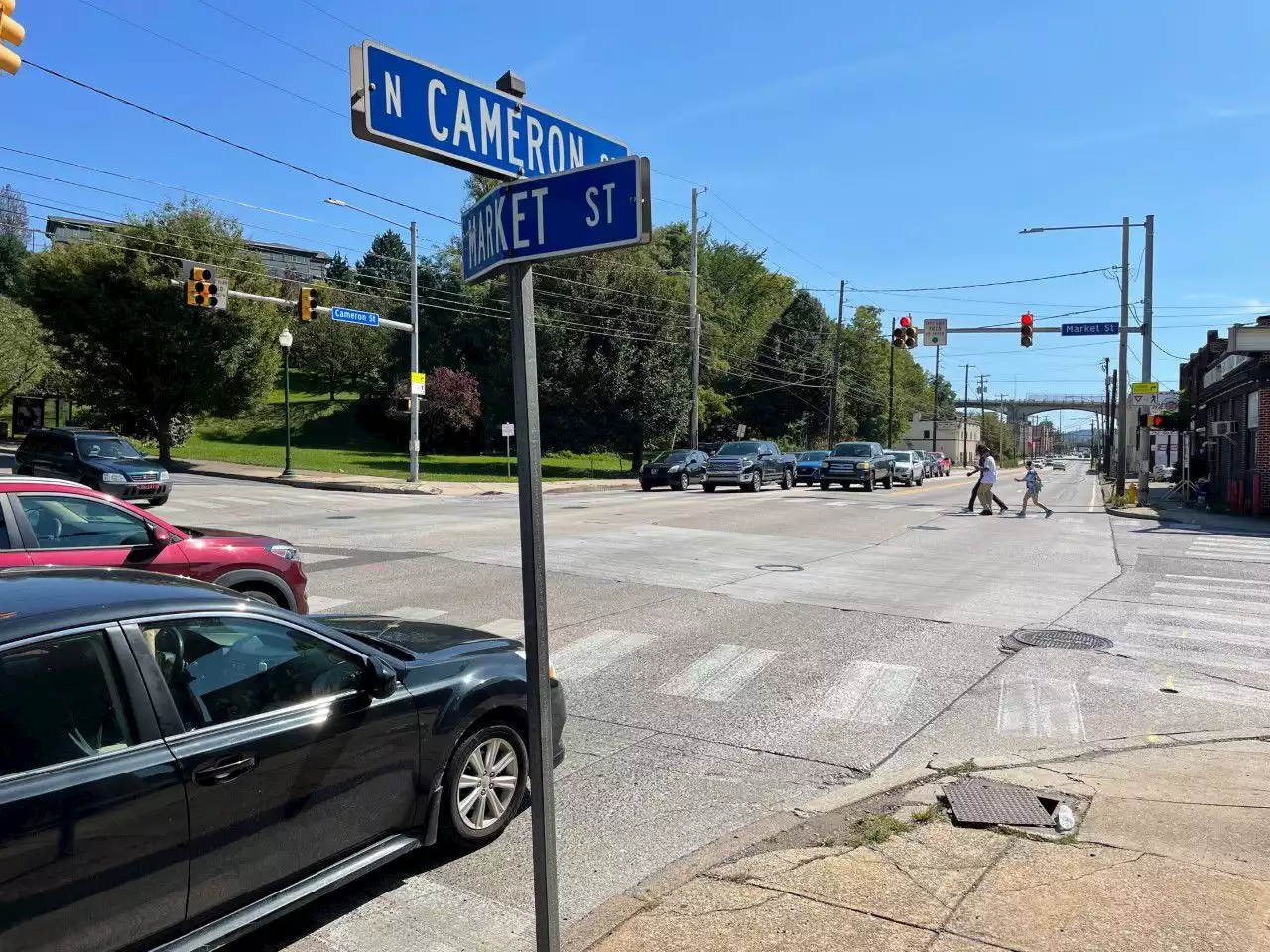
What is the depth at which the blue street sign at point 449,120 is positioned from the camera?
2.71 m

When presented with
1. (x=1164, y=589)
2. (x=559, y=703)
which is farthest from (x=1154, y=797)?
(x=1164, y=589)

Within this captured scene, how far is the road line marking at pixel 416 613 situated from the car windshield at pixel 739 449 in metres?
24.7

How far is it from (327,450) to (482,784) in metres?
50.8

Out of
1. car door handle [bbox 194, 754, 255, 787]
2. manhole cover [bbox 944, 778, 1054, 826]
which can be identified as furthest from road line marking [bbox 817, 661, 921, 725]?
car door handle [bbox 194, 754, 255, 787]

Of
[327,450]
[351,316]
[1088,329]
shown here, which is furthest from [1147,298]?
[327,450]

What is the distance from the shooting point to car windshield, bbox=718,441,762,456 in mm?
33906

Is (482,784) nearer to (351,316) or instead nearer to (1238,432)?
(351,316)

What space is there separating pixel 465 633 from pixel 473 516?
1546cm

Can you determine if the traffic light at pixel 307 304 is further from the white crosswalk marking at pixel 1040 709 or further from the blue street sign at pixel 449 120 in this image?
the blue street sign at pixel 449 120

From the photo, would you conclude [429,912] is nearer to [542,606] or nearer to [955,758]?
[542,606]

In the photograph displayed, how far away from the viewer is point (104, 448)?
22.4m

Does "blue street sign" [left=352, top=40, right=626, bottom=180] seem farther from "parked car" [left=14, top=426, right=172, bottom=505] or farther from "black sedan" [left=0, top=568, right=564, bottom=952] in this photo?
"parked car" [left=14, top=426, right=172, bottom=505]

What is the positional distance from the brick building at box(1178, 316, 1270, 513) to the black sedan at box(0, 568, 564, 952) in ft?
89.8

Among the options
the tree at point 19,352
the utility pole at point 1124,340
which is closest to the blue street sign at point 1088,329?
the utility pole at point 1124,340
